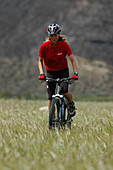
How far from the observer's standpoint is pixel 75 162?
304 cm

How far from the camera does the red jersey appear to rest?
213 inches

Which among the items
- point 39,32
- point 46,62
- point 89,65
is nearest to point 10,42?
point 39,32

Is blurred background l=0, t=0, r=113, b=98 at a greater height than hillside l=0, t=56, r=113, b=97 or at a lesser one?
greater

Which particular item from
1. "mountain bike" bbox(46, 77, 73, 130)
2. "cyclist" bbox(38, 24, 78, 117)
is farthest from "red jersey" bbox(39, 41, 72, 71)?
"mountain bike" bbox(46, 77, 73, 130)

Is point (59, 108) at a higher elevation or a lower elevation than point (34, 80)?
higher

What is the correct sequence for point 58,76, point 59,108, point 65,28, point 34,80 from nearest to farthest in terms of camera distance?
→ 1. point 59,108
2. point 58,76
3. point 34,80
4. point 65,28

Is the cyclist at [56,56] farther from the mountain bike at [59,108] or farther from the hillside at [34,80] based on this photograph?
the hillside at [34,80]

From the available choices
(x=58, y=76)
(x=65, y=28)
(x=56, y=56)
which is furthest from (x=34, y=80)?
(x=65, y=28)

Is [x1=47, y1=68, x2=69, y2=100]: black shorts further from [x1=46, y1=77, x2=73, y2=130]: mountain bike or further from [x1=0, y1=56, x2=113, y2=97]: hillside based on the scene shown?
[x1=0, y1=56, x2=113, y2=97]: hillside

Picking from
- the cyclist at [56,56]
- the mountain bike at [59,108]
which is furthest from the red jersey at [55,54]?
the mountain bike at [59,108]

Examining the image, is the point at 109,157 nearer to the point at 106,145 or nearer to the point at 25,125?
the point at 106,145

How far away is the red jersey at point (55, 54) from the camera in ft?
17.7

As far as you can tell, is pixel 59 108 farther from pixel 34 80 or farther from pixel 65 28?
pixel 65 28

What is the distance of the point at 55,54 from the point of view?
17.7ft
